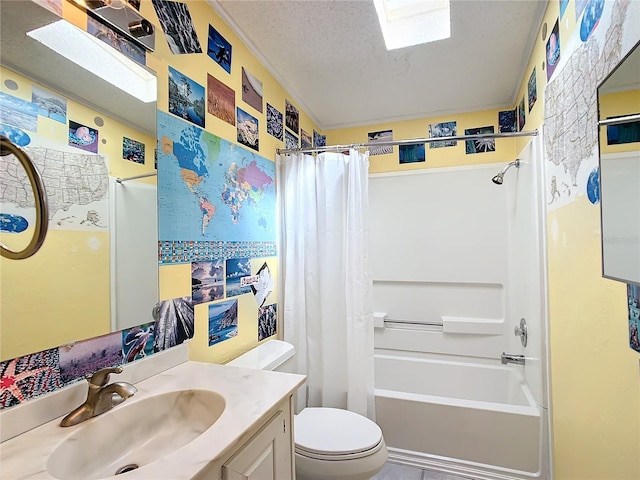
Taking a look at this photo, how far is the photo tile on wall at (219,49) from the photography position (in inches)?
58.2

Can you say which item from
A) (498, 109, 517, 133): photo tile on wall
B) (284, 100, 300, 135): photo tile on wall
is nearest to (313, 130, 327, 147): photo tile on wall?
(284, 100, 300, 135): photo tile on wall

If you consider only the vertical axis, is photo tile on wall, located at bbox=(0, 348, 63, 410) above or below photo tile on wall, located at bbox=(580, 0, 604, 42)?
below

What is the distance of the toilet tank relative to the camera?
149 centimetres

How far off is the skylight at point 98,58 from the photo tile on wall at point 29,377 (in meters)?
0.85

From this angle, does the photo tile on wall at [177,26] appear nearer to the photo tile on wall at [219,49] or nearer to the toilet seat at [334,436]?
the photo tile on wall at [219,49]

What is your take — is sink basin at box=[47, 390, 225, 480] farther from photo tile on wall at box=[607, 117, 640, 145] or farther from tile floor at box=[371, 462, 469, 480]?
tile floor at box=[371, 462, 469, 480]

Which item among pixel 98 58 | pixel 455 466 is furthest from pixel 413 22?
pixel 455 466

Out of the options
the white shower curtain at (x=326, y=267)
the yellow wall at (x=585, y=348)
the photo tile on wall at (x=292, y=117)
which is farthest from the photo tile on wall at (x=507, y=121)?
the photo tile on wall at (x=292, y=117)

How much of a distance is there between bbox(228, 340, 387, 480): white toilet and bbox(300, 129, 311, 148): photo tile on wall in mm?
1617

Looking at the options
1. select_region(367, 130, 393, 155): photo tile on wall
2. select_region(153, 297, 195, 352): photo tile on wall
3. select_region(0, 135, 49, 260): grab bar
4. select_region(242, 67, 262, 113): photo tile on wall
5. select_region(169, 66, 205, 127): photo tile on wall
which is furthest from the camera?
select_region(367, 130, 393, 155): photo tile on wall

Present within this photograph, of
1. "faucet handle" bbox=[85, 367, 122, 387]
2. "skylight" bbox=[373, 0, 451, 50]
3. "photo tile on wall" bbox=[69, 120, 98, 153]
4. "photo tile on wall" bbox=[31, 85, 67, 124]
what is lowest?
"faucet handle" bbox=[85, 367, 122, 387]

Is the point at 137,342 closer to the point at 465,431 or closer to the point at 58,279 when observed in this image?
the point at 58,279

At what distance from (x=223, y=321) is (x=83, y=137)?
3.09 feet

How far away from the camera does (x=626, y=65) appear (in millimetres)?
734
